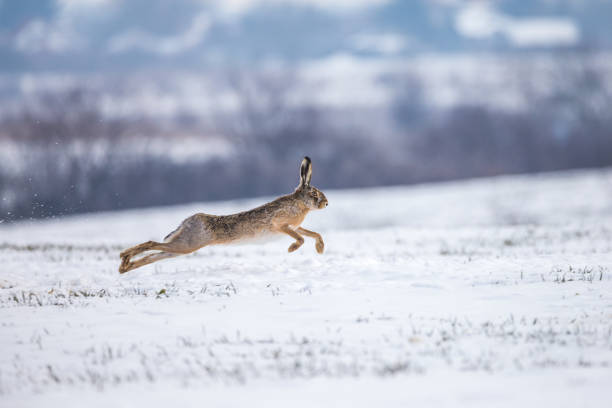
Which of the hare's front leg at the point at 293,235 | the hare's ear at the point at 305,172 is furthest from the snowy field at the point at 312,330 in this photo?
the hare's ear at the point at 305,172

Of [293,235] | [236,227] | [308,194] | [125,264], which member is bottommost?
[125,264]

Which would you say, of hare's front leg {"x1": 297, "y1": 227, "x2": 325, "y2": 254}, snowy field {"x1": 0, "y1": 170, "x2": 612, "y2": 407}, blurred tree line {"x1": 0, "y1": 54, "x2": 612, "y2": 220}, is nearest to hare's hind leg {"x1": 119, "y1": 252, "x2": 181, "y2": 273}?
snowy field {"x1": 0, "y1": 170, "x2": 612, "y2": 407}

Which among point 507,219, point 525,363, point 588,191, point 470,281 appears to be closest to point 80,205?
point 507,219

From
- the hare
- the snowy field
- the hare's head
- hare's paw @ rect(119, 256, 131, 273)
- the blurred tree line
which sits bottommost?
the snowy field

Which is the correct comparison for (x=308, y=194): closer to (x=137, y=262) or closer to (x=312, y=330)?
(x=137, y=262)

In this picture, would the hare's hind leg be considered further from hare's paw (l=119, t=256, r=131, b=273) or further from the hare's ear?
the hare's ear

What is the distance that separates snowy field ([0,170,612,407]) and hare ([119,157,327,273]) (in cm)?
36

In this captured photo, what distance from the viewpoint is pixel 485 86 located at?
70.6m

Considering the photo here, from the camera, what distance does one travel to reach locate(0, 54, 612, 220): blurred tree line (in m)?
41.9

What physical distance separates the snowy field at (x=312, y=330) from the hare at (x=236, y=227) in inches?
14.2

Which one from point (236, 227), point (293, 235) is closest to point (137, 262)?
point (236, 227)

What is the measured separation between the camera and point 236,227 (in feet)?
29.2

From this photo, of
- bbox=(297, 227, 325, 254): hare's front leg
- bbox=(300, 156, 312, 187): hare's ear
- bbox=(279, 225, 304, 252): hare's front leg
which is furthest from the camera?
bbox=(297, 227, 325, 254): hare's front leg

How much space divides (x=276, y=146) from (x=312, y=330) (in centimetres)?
4997
